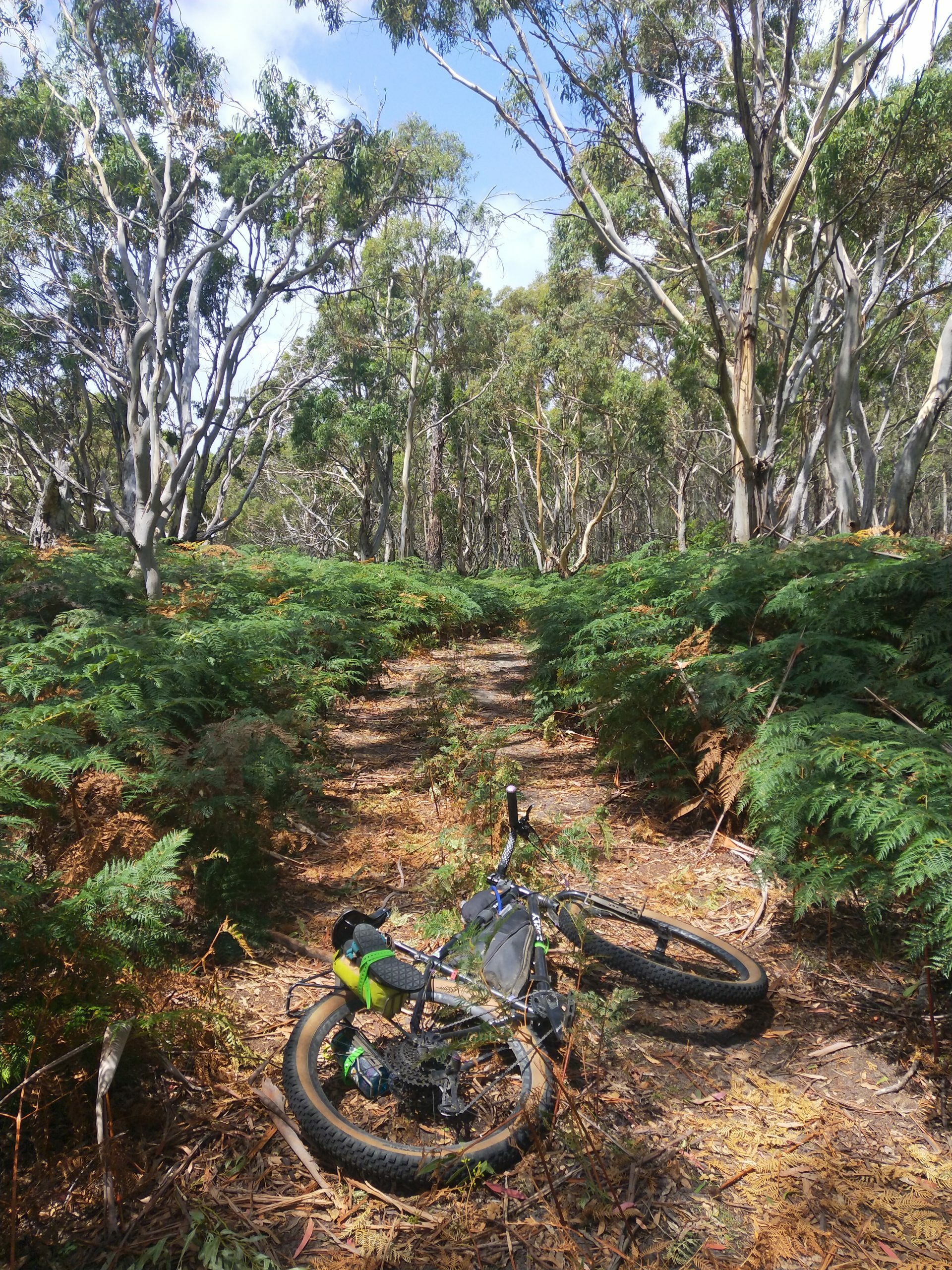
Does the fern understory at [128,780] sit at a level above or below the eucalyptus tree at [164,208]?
below

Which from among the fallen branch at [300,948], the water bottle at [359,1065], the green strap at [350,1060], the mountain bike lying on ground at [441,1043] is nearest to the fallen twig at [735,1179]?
the mountain bike lying on ground at [441,1043]

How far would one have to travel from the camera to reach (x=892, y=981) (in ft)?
9.55

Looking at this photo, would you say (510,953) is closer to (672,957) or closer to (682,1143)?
(682,1143)

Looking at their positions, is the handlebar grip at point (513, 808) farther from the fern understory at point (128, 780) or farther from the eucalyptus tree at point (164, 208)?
the eucalyptus tree at point (164, 208)

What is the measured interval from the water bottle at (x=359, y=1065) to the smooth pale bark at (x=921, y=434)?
878 cm

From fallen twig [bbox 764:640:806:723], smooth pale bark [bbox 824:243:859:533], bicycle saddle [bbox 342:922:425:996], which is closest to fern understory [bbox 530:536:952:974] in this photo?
fallen twig [bbox 764:640:806:723]

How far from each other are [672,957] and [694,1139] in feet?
3.10

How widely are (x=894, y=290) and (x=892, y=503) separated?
771cm

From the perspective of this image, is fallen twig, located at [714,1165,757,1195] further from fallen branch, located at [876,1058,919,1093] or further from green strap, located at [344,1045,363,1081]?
green strap, located at [344,1045,363,1081]

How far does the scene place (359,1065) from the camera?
2.25 meters

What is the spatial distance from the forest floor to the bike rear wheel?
8cm

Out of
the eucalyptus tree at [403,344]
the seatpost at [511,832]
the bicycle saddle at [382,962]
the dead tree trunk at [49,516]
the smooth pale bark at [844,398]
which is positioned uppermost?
the eucalyptus tree at [403,344]

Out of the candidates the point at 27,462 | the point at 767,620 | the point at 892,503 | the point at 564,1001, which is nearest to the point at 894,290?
the point at 892,503

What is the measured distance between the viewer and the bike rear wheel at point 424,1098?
1962 mm
